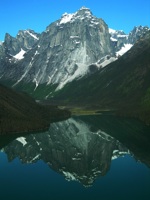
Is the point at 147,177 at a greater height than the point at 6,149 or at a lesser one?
lesser

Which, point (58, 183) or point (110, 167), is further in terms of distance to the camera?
point (110, 167)

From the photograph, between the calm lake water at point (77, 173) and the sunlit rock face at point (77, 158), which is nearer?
the calm lake water at point (77, 173)

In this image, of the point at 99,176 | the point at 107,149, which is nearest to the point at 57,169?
the point at 99,176

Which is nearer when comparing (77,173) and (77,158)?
(77,173)

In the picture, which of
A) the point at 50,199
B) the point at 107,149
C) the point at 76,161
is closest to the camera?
the point at 50,199

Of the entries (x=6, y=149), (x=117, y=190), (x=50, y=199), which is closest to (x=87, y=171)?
(x=117, y=190)

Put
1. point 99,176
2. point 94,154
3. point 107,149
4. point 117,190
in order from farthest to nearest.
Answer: point 107,149 → point 94,154 → point 99,176 → point 117,190

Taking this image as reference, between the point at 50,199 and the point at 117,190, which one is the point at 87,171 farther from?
the point at 50,199

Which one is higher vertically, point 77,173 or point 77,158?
point 77,158

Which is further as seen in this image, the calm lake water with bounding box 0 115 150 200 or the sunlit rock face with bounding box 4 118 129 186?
the sunlit rock face with bounding box 4 118 129 186
